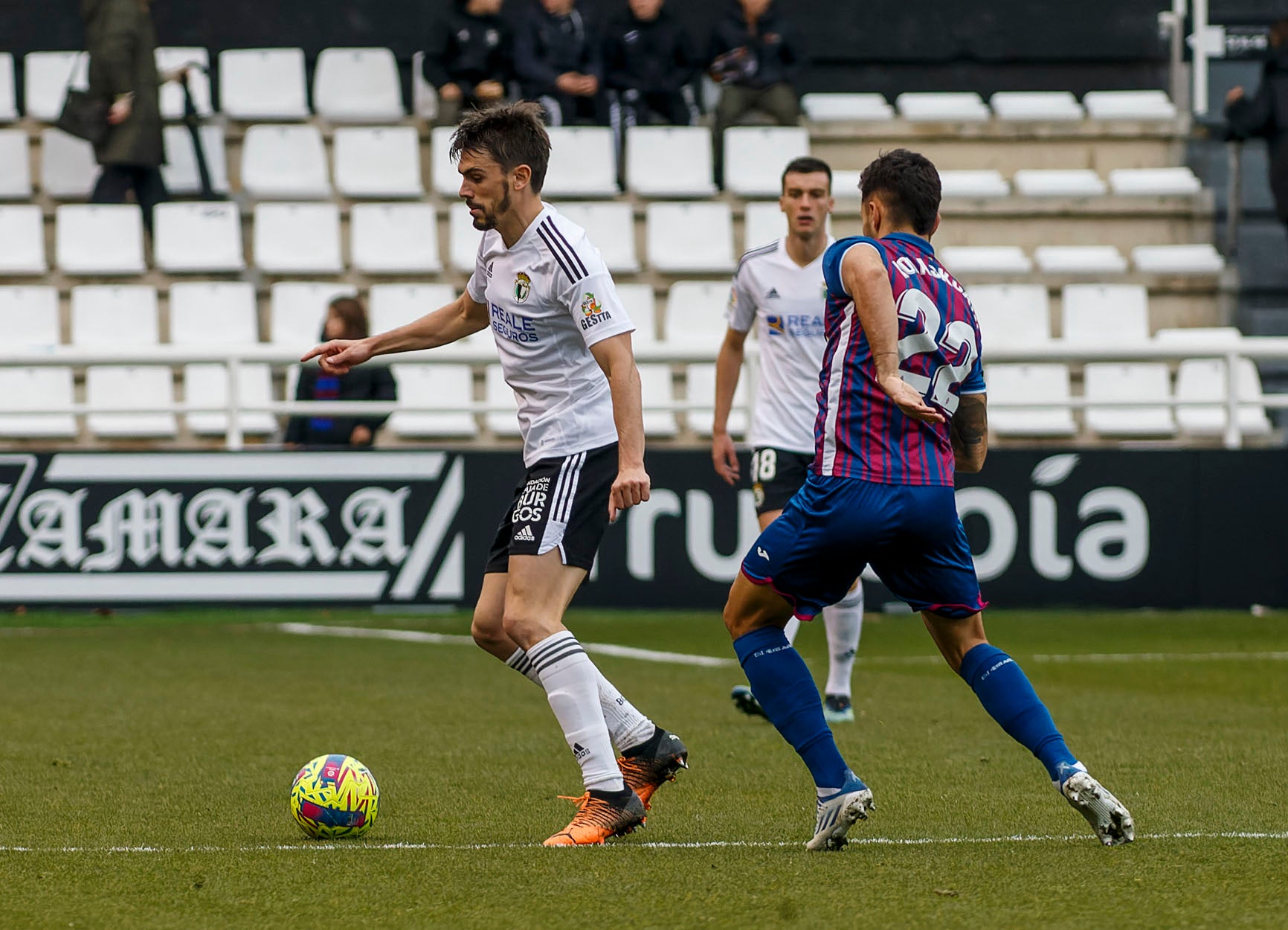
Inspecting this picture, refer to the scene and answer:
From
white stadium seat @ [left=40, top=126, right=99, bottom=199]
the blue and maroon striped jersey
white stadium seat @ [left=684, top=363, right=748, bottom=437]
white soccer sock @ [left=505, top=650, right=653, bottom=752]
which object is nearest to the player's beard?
the blue and maroon striped jersey

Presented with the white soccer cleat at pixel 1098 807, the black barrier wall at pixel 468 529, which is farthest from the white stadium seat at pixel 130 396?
the white soccer cleat at pixel 1098 807

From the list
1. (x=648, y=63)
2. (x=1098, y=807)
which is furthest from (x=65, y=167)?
(x=1098, y=807)

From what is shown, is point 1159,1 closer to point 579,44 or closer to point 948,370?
point 579,44

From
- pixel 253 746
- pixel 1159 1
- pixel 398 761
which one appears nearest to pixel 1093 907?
pixel 398 761

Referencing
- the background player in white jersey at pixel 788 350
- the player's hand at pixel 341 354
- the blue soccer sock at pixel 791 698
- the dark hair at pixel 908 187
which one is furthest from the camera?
the background player in white jersey at pixel 788 350

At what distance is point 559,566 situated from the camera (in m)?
5.32

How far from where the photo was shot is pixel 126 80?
14.8 m

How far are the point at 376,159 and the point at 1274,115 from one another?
7.42m

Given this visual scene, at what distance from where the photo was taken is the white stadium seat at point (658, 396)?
561 inches

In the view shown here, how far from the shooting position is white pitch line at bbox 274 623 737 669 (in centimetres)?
1018

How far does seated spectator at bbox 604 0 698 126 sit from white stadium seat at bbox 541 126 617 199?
20.8 inches

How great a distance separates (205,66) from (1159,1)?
8992 millimetres

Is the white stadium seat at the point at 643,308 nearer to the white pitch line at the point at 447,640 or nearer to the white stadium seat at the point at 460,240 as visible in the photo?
the white stadium seat at the point at 460,240

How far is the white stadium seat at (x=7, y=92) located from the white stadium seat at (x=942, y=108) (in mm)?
7838
